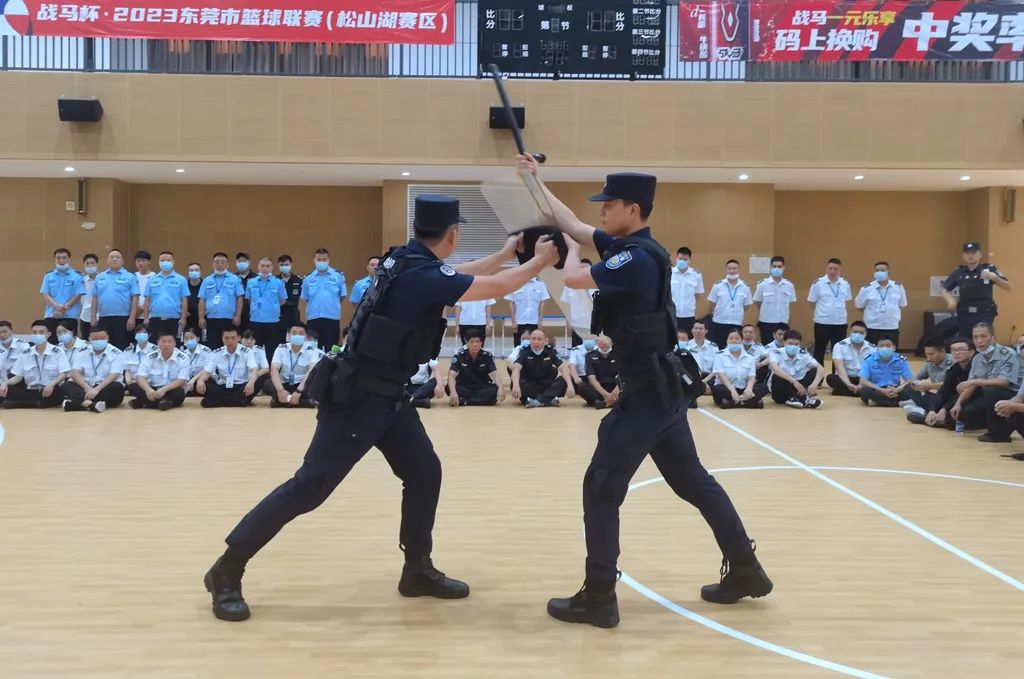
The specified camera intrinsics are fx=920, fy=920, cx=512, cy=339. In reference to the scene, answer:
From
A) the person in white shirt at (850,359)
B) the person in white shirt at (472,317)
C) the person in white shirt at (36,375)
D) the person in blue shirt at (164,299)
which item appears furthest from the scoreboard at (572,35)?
the person in white shirt at (36,375)

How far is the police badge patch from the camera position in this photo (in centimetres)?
396

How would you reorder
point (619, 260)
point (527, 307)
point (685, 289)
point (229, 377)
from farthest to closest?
point (527, 307)
point (685, 289)
point (229, 377)
point (619, 260)

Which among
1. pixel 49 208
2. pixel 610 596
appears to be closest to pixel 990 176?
pixel 610 596

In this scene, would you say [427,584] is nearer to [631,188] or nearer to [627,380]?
[627,380]

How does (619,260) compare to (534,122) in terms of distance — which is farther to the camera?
(534,122)

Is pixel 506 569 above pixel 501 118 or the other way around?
the other way around

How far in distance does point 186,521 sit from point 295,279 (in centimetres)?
1012

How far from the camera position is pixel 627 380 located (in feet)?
13.4

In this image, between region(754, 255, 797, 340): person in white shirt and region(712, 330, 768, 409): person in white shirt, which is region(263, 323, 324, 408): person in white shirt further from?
region(754, 255, 797, 340): person in white shirt

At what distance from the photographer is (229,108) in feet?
51.3

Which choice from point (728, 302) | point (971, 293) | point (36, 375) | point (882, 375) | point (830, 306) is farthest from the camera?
point (830, 306)

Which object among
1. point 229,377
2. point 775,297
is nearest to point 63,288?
point 229,377

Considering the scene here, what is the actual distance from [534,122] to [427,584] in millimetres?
12637

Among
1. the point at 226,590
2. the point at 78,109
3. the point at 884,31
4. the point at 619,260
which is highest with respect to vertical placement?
the point at 884,31
